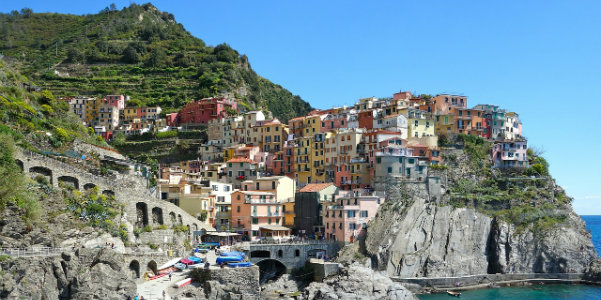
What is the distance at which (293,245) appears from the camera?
64.2 m

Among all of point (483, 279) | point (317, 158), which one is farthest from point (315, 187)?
point (483, 279)

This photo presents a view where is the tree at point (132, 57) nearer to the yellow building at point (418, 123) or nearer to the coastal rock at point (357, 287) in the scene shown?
the yellow building at point (418, 123)

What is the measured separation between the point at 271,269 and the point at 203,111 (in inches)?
1782

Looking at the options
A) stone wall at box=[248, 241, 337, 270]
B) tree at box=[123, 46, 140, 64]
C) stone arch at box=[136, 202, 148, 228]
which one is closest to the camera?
stone arch at box=[136, 202, 148, 228]

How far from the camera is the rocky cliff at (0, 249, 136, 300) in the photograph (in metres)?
37.6

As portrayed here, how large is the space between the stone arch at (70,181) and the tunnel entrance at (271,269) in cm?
2048

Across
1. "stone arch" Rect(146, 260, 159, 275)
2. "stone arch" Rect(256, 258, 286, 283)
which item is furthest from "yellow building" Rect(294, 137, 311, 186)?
"stone arch" Rect(146, 260, 159, 275)

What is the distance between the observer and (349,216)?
67.1 metres

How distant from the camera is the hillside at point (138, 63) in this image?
387ft

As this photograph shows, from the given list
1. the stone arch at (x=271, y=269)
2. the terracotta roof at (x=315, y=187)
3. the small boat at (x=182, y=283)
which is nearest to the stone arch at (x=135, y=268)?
the small boat at (x=182, y=283)

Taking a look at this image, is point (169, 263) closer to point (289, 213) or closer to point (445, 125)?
point (289, 213)

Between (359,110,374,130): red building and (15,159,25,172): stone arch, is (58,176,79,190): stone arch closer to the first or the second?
(15,159,25,172): stone arch

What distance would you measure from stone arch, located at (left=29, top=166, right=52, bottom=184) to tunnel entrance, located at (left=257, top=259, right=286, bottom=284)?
75.3 ft

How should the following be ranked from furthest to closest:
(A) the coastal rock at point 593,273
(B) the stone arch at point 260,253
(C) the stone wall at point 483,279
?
(A) the coastal rock at point 593,273 < (C) the stone wall at point 483,279 < (B) the stone arch at point 260,253
